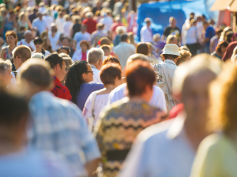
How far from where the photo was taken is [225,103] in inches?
76.3

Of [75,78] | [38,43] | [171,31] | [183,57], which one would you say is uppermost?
[38,43]

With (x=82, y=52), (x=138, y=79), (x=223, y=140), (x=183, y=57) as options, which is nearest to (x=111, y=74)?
(x=138, y=79)

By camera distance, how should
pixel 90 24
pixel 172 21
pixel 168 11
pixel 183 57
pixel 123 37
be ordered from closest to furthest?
1. pixel 183 57
2. pixel 123 37
3. pixel 172 21
4. pixel 90 24
5. pixel 168 11

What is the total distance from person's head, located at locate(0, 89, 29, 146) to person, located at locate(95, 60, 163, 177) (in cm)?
111

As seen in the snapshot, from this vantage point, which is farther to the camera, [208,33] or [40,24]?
[40,24]

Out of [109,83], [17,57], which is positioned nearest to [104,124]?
[109,83]

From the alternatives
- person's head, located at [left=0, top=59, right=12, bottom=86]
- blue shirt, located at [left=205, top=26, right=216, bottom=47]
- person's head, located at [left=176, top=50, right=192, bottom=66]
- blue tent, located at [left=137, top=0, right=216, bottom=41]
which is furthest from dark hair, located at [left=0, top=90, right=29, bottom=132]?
blue tent, located at [left=137, top=0, right=216, bottom=41]

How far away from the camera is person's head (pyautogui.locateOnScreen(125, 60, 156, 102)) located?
3.13 metres

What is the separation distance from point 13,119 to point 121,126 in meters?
1.20

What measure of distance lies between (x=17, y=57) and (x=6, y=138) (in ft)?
17.0

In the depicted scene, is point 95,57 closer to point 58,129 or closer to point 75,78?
point 75,78

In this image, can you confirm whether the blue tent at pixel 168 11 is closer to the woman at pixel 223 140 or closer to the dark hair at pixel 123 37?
the dark hair at pixel 123 37

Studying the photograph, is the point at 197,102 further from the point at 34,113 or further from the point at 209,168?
the point at 34,113

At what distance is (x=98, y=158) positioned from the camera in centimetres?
308
